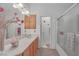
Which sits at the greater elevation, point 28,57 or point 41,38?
point 41,38

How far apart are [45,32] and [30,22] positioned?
20 centimetres

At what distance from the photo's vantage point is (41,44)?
1450 millimetres

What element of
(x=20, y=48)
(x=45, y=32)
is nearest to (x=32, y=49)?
(x=20, y=48)

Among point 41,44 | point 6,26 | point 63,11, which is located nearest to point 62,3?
point 63,11

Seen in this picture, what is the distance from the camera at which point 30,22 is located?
1430 mm

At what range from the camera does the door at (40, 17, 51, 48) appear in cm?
145

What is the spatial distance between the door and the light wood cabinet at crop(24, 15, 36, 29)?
0.29 ft

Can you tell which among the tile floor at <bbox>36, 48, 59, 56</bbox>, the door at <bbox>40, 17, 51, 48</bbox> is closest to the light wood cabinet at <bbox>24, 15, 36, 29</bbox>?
the door at <bbox>40, 17, 51, 48</bbox>

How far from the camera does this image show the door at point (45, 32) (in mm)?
1445

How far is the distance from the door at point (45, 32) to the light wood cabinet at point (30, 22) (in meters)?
0.09

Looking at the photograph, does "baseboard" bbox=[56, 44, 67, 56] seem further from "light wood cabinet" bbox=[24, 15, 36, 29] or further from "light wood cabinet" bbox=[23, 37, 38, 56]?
"light wood cabinet" bbox=[24, 15, 36, 29]

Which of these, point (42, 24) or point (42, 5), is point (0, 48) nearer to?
point (42, 24)

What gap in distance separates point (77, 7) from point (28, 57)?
0.76m

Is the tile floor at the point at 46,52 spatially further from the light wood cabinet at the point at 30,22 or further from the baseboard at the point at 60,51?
the light wood cabinet at the point at 30,22
